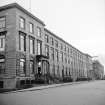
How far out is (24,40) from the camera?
2723cm

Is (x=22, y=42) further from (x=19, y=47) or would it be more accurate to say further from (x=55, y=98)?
(x=55, y=98)

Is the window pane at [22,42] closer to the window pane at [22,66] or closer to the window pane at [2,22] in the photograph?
the window pane at [22,66]

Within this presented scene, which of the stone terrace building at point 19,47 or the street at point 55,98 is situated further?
the stone terrace building at point 19,47

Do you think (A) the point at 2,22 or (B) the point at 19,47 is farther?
(A) the point at 2,22

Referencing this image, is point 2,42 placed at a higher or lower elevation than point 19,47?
higher

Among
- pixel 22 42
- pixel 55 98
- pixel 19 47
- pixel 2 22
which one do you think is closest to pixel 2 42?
pixel 19 47

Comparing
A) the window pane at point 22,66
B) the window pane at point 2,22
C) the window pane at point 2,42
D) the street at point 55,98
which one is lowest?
the street at point 55,98

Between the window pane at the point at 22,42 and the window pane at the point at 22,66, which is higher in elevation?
the window pane at the point at 22,42

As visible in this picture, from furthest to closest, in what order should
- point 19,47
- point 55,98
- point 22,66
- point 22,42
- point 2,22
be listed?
point 22,42, point 2,22, point 22,66, point 19,47, point 55,98

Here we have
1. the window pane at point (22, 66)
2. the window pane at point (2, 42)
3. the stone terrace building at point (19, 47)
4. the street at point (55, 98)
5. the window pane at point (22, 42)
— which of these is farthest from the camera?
the window pane at point (22, 42)

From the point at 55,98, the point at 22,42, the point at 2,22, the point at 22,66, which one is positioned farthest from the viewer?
the point at 22,42

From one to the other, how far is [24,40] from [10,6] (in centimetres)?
614

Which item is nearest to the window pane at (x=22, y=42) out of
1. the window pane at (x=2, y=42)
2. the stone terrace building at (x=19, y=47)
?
the stone terrace building at (x=19, y=47)

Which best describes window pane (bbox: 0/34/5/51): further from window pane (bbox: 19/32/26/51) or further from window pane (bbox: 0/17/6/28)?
window pane (bbox: 19/32/26/51)
